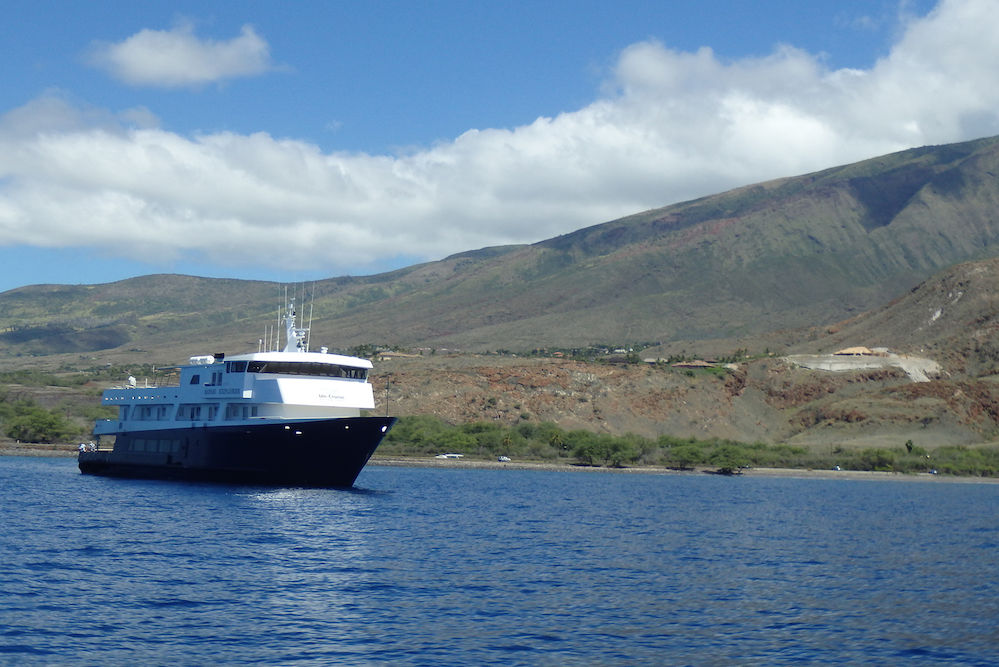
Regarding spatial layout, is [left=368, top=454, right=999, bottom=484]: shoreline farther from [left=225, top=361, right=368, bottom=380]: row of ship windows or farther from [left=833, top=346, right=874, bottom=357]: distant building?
[left=833, top=346, right=874, bottom=357]: distant building

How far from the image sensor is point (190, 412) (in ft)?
222

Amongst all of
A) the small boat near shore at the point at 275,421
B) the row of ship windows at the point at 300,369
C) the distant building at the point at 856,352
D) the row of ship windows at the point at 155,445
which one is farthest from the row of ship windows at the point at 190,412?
the distant building at the point at 856,352

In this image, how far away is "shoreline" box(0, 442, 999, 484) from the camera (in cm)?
10675

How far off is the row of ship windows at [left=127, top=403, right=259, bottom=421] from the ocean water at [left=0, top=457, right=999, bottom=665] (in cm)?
418

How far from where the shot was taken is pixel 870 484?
103062 mm

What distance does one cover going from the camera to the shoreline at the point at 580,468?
107 m

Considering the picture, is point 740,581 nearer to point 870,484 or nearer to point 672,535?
point 672,535

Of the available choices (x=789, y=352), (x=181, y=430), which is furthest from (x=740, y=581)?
(x=789, y=352)

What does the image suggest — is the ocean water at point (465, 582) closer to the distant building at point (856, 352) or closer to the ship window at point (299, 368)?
the ship window at point (299, 368)

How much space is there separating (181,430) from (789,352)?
139 metres

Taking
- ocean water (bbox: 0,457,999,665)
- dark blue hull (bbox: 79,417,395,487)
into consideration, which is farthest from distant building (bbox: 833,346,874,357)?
dark blue hull (bbox: 79,417,395,487)

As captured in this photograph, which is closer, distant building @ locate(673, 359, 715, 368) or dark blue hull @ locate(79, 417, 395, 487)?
dark blue hull @ locate(79, 417, 395, 487)

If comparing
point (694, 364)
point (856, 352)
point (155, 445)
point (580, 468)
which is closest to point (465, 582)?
point (155, 445)

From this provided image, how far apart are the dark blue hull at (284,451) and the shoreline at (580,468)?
42206 mm
